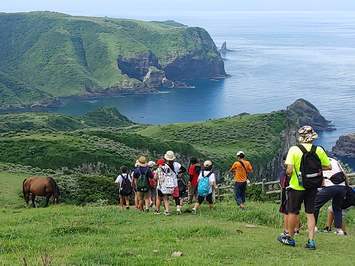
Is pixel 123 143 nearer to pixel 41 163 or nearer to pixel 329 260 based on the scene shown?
pixel 41 163

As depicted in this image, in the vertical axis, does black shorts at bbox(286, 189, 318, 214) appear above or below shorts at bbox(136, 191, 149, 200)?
above

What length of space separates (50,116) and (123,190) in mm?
149304

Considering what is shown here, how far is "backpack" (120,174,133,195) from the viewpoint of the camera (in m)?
20.6

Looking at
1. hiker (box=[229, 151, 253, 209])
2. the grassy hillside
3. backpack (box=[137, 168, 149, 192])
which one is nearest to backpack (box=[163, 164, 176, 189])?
backpack (box=[137, 168, 149, 192])

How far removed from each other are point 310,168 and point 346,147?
13130 cm

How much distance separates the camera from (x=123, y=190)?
67.7ft

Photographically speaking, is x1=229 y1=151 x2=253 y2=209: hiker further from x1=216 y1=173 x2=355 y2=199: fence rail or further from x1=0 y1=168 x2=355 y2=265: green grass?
x1=216 y1=173 x2=355 y2=199: fence rail

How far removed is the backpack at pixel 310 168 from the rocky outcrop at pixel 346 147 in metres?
129

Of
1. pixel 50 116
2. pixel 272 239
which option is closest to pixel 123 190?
pixel 272 239

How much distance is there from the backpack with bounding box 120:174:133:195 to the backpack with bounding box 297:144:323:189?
412 inches

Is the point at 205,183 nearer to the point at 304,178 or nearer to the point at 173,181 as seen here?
the point at 173,181

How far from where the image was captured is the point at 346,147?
447ft

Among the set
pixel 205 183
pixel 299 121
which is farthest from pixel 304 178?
pixel 299 121

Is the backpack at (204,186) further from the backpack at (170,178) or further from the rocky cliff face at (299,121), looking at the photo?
the rocky cliff face at (299,121)
